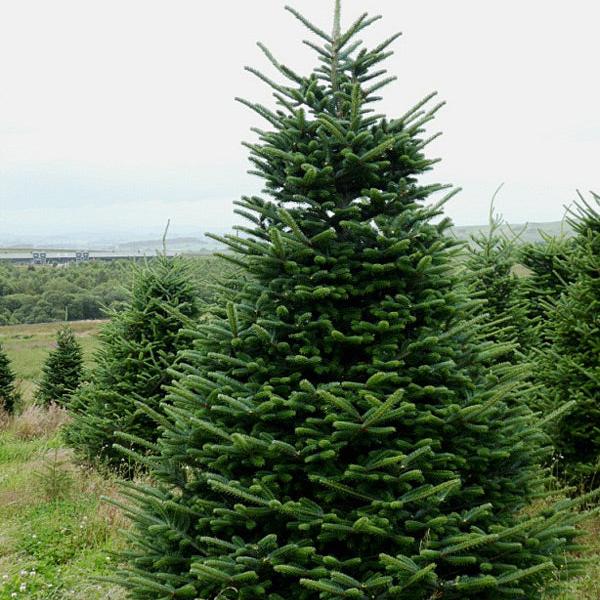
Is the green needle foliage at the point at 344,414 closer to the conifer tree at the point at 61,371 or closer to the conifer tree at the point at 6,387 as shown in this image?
the conifer tree at the point at 61,371

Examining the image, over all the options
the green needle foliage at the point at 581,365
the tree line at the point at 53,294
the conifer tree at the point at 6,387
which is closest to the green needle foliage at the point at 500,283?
the green needle foliage at the point at 581,365

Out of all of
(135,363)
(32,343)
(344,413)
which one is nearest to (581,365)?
(344,413)

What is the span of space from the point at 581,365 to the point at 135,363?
6132mm

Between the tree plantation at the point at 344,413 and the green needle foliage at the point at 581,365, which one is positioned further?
the green needle foliage at the point at 581,365

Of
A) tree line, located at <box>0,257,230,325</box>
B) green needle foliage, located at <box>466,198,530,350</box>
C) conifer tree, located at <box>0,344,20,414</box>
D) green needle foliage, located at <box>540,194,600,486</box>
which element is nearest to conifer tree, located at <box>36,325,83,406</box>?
conifer tree, located at <box>0,344,20,414</box>

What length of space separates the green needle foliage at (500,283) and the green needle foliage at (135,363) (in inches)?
199

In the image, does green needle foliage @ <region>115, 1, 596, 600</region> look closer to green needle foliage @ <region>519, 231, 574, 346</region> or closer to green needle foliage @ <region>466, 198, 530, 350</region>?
green needle foliage @ <region>466, 198, 530, 350</region>

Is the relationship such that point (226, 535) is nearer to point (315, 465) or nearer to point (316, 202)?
point (315, 465)

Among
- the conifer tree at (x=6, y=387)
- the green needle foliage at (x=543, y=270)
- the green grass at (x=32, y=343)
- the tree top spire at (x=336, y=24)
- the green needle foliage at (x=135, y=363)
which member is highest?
the tree top spire at (x=336, y=24)

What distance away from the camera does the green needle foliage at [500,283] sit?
10172 millimetres

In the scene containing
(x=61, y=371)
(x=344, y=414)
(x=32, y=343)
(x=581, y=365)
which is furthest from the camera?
(x=32, y=343)

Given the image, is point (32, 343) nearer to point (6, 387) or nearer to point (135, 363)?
point (6, 387)

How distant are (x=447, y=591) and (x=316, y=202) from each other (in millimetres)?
2279

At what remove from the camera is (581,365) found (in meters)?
7.05
